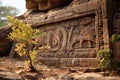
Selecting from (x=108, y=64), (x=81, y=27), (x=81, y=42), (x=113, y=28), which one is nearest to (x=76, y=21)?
(x=81, y=27)

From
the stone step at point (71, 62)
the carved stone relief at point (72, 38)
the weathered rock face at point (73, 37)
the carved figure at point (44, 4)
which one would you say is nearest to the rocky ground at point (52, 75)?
the stone step at point (71, 62)

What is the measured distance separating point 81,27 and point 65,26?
3.10 ft

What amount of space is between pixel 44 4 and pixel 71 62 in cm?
517

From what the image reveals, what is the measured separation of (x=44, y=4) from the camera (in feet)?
40.0

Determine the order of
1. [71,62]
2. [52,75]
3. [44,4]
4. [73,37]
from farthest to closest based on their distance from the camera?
1. [44,4]
2. [73,37]
3. [71,62]
4. [52,75]

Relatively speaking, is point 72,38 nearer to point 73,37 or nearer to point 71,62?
point 73,37

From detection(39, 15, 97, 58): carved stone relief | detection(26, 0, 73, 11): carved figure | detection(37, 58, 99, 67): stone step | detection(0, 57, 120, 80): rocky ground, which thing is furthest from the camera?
detection(26, 0, 73, 11): carved figure

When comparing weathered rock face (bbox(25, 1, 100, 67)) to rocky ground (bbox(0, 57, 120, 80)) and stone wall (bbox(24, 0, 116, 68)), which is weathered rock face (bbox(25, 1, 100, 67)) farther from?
rocky ground (bbox(0, 57, 120, 80))

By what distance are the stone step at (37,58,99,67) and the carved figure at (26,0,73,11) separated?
12.1 feet

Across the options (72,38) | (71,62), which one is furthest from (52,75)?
(72,38)

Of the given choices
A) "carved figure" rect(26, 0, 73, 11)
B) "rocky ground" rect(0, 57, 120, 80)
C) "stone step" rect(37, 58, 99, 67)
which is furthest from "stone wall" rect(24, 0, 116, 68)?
"carved figure" rect(26, 0, 73, 11)

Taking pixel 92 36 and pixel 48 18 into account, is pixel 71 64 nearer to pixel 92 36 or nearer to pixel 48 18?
pixel 92 36

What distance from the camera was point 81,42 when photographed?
8.40 meters

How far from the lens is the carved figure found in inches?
453
